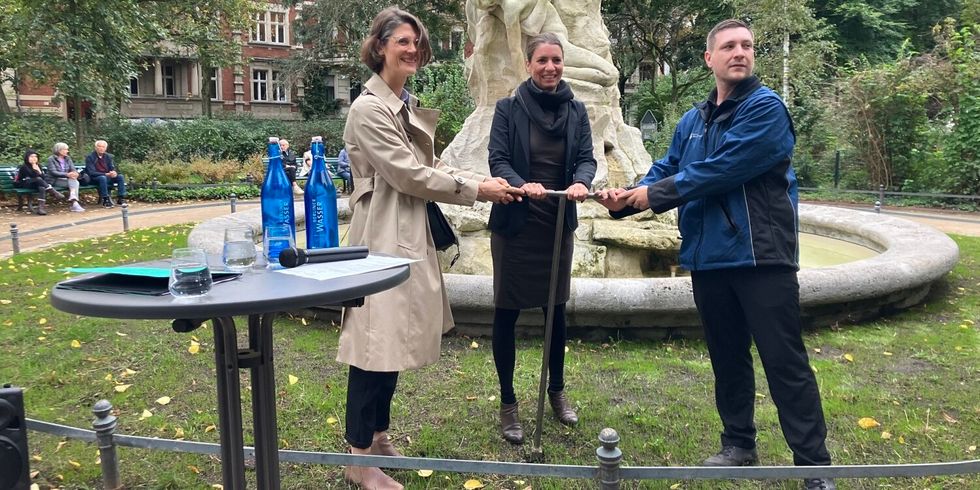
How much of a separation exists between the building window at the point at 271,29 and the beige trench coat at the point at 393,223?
42.6m

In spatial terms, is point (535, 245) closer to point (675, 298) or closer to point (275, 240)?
point (275, 240)

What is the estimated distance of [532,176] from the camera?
3.62 meters

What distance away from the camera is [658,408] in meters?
4.11

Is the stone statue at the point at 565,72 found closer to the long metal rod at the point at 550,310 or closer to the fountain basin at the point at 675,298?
the fountain basin at the point at 675,298

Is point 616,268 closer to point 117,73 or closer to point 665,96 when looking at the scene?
point 117,73

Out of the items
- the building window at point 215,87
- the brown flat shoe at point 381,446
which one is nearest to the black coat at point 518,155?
the brown flat shoe at point 381,446

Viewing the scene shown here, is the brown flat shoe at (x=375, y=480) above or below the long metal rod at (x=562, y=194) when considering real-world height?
below

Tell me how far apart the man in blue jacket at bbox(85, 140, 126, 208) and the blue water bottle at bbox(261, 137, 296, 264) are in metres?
15.1

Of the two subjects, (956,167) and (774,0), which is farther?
(774,0)

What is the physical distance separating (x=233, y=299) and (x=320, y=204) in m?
0.90

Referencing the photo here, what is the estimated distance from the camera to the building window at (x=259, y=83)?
4300 centimetres

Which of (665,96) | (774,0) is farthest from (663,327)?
(665,96)

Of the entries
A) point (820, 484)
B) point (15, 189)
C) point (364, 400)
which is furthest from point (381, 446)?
point (15, 189)

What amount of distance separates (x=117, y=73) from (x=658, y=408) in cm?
1806
